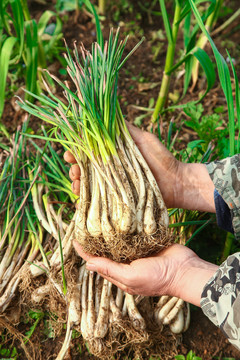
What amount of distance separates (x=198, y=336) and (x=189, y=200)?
62 centimetres

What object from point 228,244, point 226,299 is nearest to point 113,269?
point 226,299

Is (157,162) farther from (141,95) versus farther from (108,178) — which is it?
(141,95)

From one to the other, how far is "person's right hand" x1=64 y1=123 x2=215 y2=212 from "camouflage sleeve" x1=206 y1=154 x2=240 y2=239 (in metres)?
0.12

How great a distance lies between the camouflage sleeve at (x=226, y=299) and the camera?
3.80 ft

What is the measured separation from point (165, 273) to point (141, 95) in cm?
153

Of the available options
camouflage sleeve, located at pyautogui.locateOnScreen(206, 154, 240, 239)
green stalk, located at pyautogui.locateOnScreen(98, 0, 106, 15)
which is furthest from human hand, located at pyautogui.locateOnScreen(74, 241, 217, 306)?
green stalk, located at pyautogui.locateOnScreen(98, 0, 106, 15)

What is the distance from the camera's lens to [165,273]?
54.1 inches

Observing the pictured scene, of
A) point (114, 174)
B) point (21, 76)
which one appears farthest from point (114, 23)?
point (114, 174)

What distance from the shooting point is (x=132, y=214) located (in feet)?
4.38

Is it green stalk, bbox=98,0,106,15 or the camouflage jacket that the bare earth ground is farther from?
the camouflage jacket

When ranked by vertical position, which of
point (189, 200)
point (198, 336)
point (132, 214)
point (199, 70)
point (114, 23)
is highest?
point (114, 23)

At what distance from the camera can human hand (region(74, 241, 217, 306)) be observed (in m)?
1.34

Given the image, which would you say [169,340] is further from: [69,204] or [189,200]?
[69,204]

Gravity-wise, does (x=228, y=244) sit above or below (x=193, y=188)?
below
